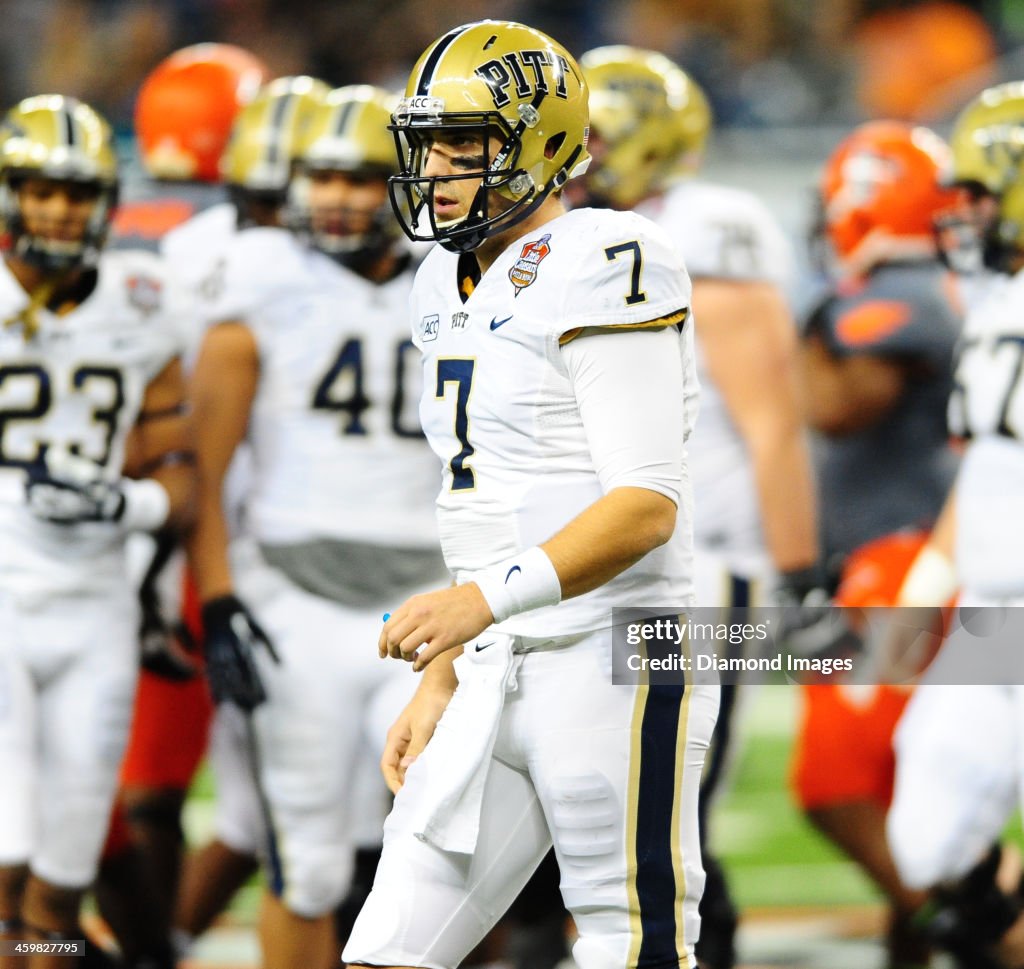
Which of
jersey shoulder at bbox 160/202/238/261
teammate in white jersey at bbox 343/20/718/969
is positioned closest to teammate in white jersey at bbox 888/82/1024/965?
teammate in white jersey at bbox 343/20/718/969

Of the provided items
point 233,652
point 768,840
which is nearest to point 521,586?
point 233,652

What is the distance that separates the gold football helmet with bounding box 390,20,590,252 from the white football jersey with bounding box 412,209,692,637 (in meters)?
0.06

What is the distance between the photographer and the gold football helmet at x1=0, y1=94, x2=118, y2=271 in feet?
12.4

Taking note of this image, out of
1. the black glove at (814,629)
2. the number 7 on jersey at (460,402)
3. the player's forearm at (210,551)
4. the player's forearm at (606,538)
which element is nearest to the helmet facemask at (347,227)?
the player's forearm at (210,551)

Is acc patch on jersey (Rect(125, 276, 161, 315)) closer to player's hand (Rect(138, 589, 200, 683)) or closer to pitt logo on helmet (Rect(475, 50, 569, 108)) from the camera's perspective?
player's hand (Rect(138, 589, 200, 683))

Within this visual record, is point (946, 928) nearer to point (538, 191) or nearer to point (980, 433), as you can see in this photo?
point (980, 433)

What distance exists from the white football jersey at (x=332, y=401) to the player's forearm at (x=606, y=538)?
1660 millimetres

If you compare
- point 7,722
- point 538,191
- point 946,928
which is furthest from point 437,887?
point 946,928

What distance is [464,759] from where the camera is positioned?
248 centimetres

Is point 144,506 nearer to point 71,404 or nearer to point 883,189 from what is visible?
point 71,404

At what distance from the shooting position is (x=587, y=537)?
2.37 m

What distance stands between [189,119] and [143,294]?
5.40 feet

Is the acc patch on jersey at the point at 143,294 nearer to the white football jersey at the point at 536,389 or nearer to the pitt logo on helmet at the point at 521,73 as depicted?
the white football jersey at the point at 536,389

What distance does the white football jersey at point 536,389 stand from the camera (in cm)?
244
